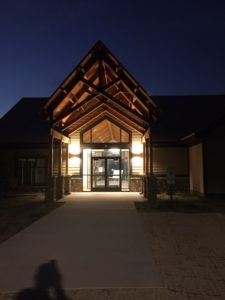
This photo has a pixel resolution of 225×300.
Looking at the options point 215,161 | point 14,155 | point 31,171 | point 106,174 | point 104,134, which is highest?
point 104,134

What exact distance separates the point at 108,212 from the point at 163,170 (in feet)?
27.5

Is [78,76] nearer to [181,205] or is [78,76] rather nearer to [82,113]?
[82,113]

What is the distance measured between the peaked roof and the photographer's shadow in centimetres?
948

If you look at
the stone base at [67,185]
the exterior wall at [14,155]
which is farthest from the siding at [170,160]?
the exterior wall at [14,155]

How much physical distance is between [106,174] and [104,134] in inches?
106

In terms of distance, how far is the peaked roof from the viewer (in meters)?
12.7

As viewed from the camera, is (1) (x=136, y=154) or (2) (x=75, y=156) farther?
(2) (x=75, y=156)

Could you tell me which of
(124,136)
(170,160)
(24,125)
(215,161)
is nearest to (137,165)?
(124,136)

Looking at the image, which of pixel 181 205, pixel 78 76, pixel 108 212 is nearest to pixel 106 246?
pixel 108 212

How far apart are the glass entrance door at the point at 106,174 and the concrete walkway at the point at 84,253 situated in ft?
28.6

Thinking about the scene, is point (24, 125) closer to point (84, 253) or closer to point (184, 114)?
point (184, 114)

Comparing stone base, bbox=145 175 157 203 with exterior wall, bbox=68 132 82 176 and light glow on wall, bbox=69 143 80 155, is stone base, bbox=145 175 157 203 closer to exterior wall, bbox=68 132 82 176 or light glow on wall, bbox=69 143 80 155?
exterior wall, bbox=68 132 82 176

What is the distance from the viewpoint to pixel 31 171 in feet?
60.4

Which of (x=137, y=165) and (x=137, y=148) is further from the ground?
(x=137, y=148)
